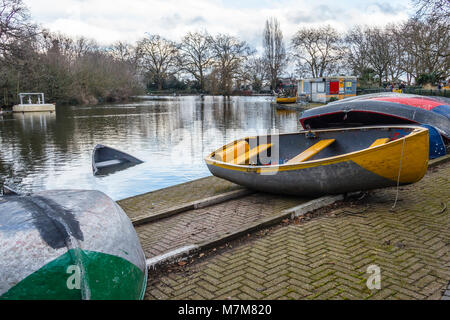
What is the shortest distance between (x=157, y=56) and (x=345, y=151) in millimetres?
82388

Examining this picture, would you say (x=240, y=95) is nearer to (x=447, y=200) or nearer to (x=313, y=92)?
(x=313, y=92)

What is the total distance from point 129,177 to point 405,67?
50.9 metres

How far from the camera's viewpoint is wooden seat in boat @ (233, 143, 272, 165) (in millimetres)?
8406

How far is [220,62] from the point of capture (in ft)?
245

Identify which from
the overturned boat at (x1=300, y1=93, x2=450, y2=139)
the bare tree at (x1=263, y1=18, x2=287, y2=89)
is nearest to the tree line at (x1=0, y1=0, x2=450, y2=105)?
the bare tree at (x1=263, y1=18, x2=287, y2=89)

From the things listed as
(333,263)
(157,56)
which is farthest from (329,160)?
(157,56)

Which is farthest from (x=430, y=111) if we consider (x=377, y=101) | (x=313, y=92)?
(x=313, y=92)

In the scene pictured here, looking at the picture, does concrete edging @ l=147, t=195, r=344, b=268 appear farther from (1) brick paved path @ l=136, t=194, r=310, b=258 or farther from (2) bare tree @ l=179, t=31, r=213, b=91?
(2) bare tree @ l=179, t=31, r=213, b=91

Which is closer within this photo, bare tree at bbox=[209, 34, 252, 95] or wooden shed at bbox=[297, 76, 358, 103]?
wooden shed at bbox=[297, 76, 358, 103]

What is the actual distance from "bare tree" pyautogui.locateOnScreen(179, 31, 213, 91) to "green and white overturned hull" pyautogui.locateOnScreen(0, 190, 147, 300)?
7588cm

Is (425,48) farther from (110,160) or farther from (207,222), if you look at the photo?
(207,222)

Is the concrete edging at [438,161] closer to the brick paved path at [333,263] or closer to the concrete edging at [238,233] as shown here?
the brick paved path at [333,263]

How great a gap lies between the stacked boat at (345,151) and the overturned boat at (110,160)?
211 inches
